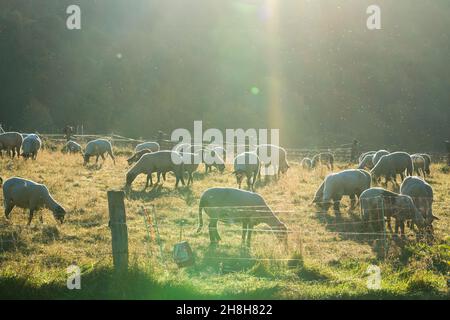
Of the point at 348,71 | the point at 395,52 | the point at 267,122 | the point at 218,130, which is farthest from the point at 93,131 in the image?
the point at 395,52

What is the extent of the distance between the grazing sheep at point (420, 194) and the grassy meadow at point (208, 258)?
0.54 m

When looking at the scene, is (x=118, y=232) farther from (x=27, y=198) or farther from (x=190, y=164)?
(x=190, y=164)

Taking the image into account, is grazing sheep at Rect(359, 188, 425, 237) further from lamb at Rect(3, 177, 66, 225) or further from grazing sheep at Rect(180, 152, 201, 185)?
grazing sheep at Rect(180, 152, 201, 185)

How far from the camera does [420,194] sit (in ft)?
45.7

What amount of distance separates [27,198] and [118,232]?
18.5ft

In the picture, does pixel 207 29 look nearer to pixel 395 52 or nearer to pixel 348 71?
pixel 348 71

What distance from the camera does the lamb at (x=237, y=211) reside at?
452 inches

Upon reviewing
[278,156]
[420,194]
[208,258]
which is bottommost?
[208,258]

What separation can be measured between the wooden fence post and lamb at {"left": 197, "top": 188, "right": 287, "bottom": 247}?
3.39 meters

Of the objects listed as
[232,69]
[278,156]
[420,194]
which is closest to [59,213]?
[420,194]

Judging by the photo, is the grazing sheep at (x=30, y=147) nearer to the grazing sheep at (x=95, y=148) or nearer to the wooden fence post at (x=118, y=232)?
the grazing sheep at (x=95, y=148)

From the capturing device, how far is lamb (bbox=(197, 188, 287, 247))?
11.5 metres

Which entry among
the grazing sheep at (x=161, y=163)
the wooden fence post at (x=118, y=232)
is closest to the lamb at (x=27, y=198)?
the wooden fence post at (x=118, y=232)

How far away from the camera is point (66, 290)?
798 cm
